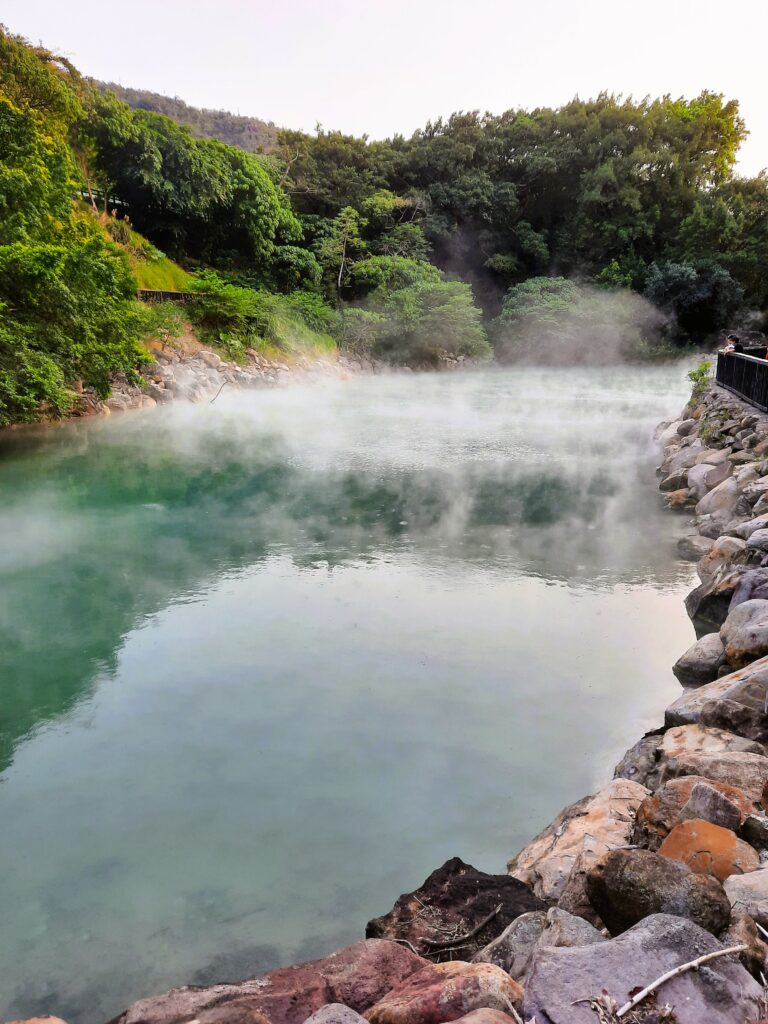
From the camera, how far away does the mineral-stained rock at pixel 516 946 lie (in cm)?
217

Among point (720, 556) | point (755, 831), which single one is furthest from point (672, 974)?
point (720, 556)

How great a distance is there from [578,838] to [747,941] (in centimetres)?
109

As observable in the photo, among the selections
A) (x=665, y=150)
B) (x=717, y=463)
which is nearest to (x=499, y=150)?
(x=665, y=150)

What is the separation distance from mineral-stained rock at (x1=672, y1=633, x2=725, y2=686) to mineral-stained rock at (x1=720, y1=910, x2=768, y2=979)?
9.70 feet

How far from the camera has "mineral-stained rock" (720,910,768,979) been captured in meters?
1.87

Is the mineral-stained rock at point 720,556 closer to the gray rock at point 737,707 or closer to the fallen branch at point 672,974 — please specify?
the gray rock at point 737,707

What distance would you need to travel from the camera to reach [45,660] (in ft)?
17.3

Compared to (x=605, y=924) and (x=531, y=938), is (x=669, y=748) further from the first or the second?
(x=531, y=938)

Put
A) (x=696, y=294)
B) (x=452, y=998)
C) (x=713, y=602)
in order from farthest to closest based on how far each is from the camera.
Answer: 1. (x=696, y=294)
2. (x=713, y=602)
3. (x=452, y=998)

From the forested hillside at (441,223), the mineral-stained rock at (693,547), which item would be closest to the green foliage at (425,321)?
the forested hillside at (441,223)

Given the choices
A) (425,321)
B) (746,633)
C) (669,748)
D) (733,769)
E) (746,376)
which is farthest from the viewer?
(425,321)

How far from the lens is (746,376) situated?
1140 centimetres

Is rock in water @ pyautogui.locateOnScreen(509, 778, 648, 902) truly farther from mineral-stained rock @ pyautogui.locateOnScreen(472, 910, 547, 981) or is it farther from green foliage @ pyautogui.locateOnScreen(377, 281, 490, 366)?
green foliage @ pyautogui.locateOnScreen(377, 281, 490, 366)

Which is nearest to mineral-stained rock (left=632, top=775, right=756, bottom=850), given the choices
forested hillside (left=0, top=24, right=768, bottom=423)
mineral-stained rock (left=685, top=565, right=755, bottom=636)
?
mineral-stained rock (left=685, top=565, right=755, bottom=636)
